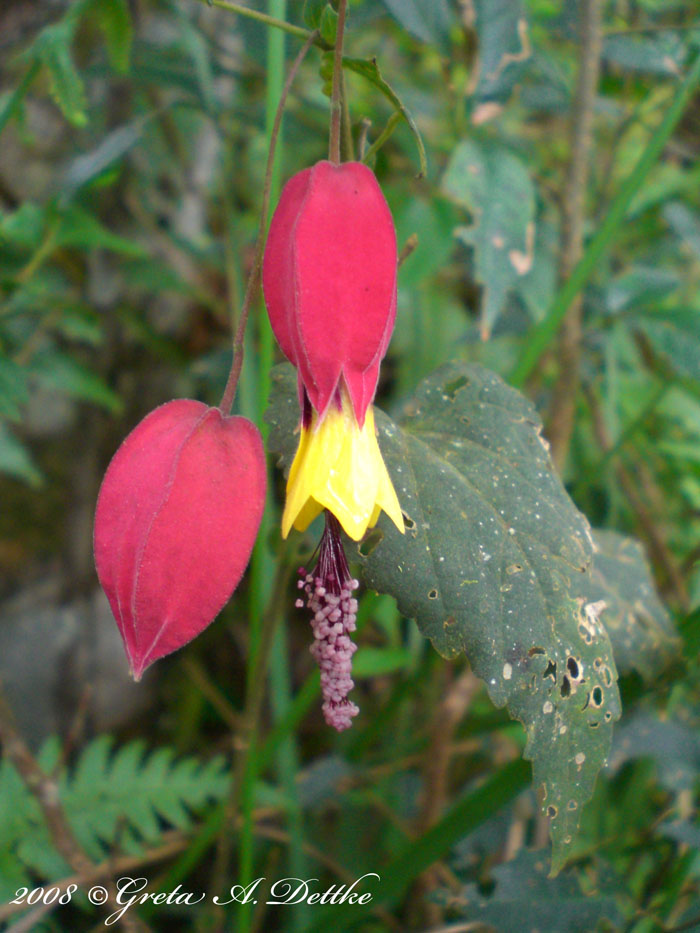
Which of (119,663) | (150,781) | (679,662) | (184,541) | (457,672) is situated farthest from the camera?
(119,663)

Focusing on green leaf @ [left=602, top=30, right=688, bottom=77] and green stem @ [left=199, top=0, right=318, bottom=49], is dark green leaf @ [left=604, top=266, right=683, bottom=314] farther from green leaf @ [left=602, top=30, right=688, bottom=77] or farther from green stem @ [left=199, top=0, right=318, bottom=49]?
green stem @ [left=199, top=0, right=318, bottom=49]

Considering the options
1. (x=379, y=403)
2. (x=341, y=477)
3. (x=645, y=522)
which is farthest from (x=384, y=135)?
(x=379, y=403)

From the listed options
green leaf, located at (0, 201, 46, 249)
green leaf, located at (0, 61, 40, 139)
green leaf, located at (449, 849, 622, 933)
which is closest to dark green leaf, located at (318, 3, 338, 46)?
green leaf, located at (0, 61, 40, 139)

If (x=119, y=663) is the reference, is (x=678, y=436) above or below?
above

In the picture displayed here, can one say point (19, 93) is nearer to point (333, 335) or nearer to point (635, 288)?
point (333, 335)

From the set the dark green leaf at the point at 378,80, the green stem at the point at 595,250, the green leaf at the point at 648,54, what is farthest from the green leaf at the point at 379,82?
the green leaf at the point at 648,54

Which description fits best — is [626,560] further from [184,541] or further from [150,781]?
[150,781]

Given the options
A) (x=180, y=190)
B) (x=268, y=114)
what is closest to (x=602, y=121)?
(x=180, y=190)
